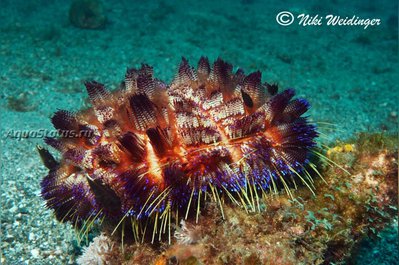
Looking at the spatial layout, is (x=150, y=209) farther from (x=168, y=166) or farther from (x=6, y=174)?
(x=6, y=174)

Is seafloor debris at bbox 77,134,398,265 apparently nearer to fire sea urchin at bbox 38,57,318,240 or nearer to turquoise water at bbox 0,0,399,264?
fire sea urchin at bbox 38,57,318,240

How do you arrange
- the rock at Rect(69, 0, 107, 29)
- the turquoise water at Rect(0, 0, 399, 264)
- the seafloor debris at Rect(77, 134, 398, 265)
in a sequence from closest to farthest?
the seafloor debris at Rect(77, 134, 398, 265) < the turquoise water at Rect(0, 0, 399, 264) < the rock at Rect(69, 0, 107, 29)

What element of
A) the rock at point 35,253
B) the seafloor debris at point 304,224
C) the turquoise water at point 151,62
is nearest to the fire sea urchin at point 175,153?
the seafloor debris at point 304,224

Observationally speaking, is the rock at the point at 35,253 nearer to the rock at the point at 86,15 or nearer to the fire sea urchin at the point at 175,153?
the fire sea urchin at the point at 175,153

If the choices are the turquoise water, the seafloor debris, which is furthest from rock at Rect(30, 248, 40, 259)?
the seafloor debris

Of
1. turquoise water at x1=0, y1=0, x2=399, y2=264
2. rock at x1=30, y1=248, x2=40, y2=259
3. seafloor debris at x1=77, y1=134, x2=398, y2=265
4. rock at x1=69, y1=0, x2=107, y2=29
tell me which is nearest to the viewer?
seafloor debris at x1=77, y1=134, x2=398, y2=265

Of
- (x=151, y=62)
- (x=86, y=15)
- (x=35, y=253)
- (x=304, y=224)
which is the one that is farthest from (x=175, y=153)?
(x=86, y=15)

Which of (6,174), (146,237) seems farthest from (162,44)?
(146,237)
